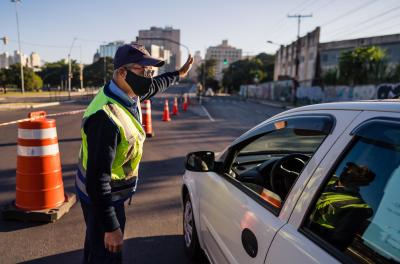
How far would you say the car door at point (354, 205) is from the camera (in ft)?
4.77

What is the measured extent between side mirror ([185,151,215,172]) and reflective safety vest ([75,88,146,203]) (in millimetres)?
501

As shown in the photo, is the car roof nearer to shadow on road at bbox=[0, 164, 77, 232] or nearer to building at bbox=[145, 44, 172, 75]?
building at bbox=[145, 44, 172, 75]

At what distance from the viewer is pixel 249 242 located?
2.02 metres

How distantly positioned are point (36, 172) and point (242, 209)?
287cm

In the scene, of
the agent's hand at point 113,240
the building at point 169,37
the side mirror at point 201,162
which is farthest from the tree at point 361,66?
the building at point 169,37

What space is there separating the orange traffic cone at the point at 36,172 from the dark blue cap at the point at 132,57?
2185mm

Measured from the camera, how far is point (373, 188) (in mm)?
1577

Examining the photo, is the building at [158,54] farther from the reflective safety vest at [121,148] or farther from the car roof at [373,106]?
the car roof at [373,106]

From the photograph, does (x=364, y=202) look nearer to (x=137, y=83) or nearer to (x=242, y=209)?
(x=242, y=209)

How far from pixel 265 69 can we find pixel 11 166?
10157 cm

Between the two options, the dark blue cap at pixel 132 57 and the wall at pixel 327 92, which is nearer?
the dark blue cap at pixel 132 57

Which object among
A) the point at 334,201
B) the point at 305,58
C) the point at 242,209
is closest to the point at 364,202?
the point at 334,201

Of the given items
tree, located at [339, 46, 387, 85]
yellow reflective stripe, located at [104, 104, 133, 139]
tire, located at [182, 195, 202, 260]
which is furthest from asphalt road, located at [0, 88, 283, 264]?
tree, located at [339, 46, 387, 85]

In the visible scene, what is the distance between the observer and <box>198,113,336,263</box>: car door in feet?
6.12
